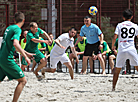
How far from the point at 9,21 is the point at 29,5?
49.8 inches

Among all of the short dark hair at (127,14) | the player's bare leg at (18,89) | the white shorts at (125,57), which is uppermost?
the short dark hair at (127,14)

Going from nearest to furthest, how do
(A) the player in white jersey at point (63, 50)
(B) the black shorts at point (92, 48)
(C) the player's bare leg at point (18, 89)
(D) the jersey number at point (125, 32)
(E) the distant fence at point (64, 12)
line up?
(C) the player's bare leg at point (18, 89), (D) the jersey number at point (125, 32), (A) the player in white jersey at point (63, 50), (B) the black shorts at point (92, 48), (E) the distant fence at point (64, 12)

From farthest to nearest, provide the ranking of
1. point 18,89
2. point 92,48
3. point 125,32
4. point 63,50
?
point 92,48, point 63,50, point 125,32, point 18,89

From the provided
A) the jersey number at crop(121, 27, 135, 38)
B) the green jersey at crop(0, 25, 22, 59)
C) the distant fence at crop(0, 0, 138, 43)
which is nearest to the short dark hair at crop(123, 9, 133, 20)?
the jersey number at crop(121, 27, 135, 38)

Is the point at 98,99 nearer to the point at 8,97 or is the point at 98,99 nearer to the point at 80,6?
the point at 8,97

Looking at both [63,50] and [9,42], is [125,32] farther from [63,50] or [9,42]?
[63,50]

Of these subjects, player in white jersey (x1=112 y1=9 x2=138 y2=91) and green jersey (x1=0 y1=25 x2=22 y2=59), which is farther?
player in white jersey (x1=112 y1=9 x2=138 y2=91)

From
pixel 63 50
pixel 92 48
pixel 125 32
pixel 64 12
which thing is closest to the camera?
pixel 125 32

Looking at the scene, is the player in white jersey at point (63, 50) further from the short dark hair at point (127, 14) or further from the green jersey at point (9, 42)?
the green jersey at point (9, 42)

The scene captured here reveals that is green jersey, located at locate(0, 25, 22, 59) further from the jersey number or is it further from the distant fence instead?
the distant fence

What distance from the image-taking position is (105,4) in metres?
13.6

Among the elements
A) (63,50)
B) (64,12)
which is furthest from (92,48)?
(64,12)

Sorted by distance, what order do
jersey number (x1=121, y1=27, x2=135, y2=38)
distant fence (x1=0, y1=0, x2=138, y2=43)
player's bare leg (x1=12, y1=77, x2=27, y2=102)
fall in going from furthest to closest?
distant fence (x1=0, y1=0, x2=138, y2=43) → jersey number (x1=121, y1=27, x2=135, y2=38) → player's bare leg (x1=12, y1=77, x2=27, y2=102)

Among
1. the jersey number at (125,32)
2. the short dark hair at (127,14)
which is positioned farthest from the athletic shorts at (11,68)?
the short dark hair at (127,14)
